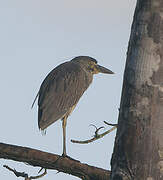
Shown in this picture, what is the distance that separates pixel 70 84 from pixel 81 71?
51 centimetres

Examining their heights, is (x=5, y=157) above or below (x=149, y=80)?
below

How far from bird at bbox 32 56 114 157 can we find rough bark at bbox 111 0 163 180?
3.84 m

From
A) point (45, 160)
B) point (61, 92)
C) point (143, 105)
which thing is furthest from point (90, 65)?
A: point (143, 105)

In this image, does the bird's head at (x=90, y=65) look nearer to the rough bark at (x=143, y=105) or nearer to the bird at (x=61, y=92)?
the bird at (x=61, y=92)

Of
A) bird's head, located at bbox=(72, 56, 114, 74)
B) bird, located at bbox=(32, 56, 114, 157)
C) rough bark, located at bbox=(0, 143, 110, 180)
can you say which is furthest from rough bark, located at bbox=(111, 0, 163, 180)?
bird's head, located at bbox=(72, 56, 114, 74)

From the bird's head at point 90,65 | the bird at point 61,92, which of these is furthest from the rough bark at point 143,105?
the bird's head at point 90,65

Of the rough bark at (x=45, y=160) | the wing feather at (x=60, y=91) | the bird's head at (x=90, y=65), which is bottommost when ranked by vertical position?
→ the rough bark at (x=45, y=160)

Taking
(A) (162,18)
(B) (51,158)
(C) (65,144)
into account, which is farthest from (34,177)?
(A) (162,18)

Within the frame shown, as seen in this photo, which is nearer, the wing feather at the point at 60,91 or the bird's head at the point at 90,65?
the wing feather at the point at 60,91

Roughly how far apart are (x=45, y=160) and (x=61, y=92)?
262 centimetres

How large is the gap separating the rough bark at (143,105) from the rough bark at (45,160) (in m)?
1.92

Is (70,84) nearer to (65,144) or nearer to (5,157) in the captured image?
(65,144)

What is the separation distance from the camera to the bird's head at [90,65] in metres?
7.73

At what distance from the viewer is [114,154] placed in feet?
7.33
